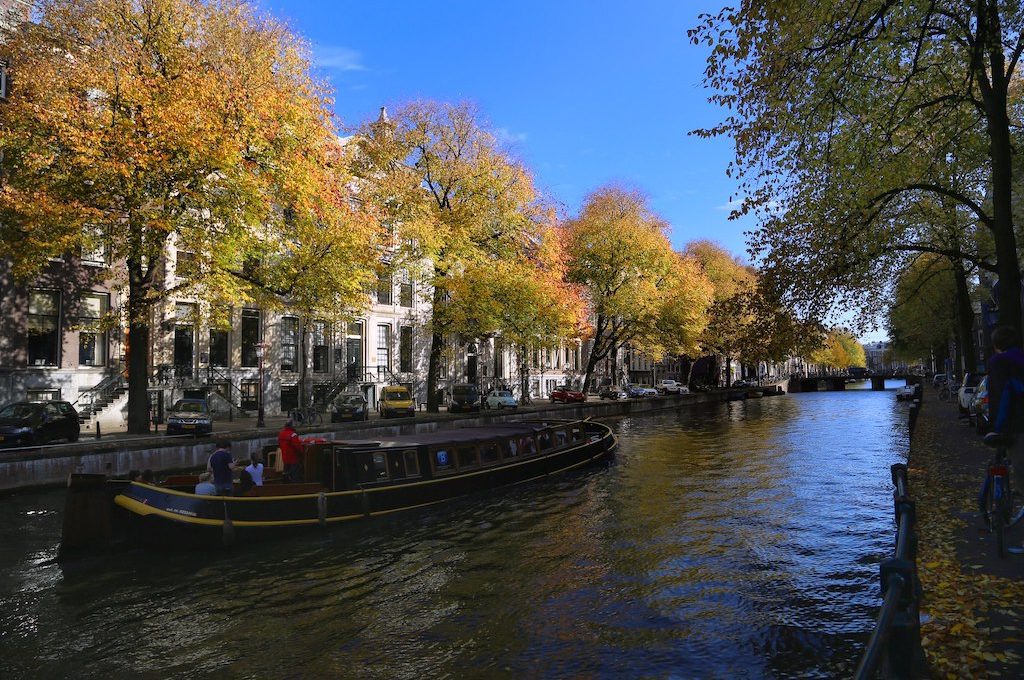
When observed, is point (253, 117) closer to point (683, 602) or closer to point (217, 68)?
point (217, 68)

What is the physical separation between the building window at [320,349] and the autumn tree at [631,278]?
20860 millimetres

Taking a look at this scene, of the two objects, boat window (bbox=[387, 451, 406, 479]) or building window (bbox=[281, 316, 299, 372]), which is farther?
building window (bbox=[281, 316, 299, 372])

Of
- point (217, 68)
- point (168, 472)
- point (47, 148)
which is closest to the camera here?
point (47, 148)

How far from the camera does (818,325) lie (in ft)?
55.3

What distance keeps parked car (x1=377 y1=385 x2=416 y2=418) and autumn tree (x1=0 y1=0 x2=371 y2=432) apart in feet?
35.4

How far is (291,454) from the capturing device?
57.8 ft

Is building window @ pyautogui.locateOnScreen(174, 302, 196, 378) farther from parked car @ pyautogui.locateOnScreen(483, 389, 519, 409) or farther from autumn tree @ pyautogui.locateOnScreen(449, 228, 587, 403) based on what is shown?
parked car @ pyautogui.locateOnScreen(483, 389, 519, 409)

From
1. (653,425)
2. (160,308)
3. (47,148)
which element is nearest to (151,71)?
(47,148)

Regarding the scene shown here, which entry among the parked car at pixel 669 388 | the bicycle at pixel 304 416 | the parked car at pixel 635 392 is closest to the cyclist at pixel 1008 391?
the bicycle at pixel 304 416

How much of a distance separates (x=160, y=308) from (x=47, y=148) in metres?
15.1

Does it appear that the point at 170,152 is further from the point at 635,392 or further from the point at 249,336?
the point at 635,392

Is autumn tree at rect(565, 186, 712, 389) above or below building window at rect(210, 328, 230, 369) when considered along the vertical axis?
above

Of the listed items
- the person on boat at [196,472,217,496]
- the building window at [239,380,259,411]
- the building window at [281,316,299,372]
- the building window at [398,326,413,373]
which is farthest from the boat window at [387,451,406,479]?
the building window at [398,326,413,373]

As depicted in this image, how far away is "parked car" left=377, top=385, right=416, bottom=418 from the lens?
131 feet
